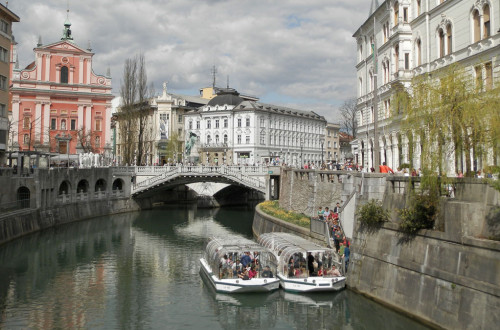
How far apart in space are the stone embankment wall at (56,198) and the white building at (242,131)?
33937 millimetres

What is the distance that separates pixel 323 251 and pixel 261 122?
7754 centimetres

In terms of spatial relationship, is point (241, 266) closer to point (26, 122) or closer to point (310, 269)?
point (310, 269)

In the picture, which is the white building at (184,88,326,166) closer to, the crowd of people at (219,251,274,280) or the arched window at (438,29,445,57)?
the arched window at (438,29,445,57)

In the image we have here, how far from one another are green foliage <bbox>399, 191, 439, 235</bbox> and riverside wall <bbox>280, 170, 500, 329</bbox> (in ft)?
1.03

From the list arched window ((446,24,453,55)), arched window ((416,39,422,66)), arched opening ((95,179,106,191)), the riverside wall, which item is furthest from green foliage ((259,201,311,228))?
arched opening ((95,179,106,191))

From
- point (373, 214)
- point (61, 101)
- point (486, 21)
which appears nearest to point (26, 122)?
point (61, 101)

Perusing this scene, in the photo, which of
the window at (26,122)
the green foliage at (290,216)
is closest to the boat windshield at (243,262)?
the green foliage at (290,216)

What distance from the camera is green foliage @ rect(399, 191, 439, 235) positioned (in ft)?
67.2

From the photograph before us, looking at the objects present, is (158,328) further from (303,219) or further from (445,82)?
(303,219)

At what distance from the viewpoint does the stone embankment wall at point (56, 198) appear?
4219 cm

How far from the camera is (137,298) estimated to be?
25797mm

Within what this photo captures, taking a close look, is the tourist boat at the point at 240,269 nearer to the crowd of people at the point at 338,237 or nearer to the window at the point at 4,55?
the crowd of people at the point at 338,237

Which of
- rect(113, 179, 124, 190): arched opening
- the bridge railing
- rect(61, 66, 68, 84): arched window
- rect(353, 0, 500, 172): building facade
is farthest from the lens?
rect(61, 66, 68, 84): arched window

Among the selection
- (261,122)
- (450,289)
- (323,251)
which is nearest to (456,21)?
(323,251)
